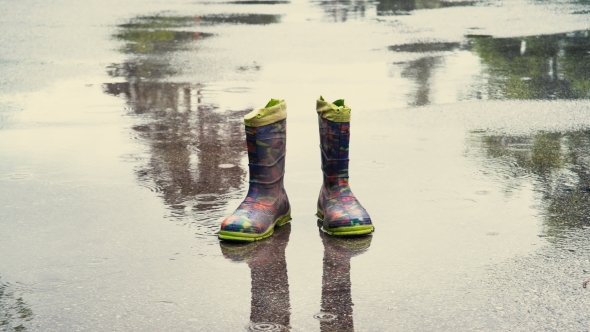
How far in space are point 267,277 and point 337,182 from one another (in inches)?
39.6

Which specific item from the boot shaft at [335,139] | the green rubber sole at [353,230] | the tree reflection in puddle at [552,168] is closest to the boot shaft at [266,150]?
the boot shaft at [335,139]

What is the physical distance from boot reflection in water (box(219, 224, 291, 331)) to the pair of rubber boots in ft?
0.34

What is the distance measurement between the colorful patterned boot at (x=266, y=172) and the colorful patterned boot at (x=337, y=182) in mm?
223

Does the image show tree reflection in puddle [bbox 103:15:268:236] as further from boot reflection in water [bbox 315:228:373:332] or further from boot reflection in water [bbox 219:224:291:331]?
boot reflection in water [bbox 315:228:373:332]

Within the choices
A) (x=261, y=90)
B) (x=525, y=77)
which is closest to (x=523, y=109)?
(x=525, y=77)

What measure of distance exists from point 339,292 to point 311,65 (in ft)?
22.7

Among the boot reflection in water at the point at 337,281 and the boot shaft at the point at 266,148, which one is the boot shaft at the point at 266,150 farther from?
the boot reflection in water at the point at 337,281

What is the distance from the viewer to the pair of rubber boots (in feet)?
15.4

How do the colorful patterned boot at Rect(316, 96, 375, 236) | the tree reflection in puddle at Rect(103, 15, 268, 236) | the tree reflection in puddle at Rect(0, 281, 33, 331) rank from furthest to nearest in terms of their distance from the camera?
1. the tree reflection in puddle at Rect(103, 15, 268, 236)
2. the colorful patterned boot at Rect(316, 96, 375, 236)
3. the tree reflection in puddle at Rect(0, 281, 33, 331)

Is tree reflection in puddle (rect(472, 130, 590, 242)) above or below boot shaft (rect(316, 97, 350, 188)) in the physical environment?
below

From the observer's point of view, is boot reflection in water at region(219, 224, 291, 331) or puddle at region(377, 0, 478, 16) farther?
puddle at region(377, 0, 478, 16)

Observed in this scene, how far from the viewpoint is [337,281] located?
402cm

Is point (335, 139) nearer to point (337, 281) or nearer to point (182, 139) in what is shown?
point (337, 281)

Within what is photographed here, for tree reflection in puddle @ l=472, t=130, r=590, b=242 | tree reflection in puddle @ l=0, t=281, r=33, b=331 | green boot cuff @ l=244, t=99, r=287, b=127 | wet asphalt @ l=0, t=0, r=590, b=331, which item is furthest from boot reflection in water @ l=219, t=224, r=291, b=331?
tree reflection in puddle @ l=472, t=130, r=590, b=242
